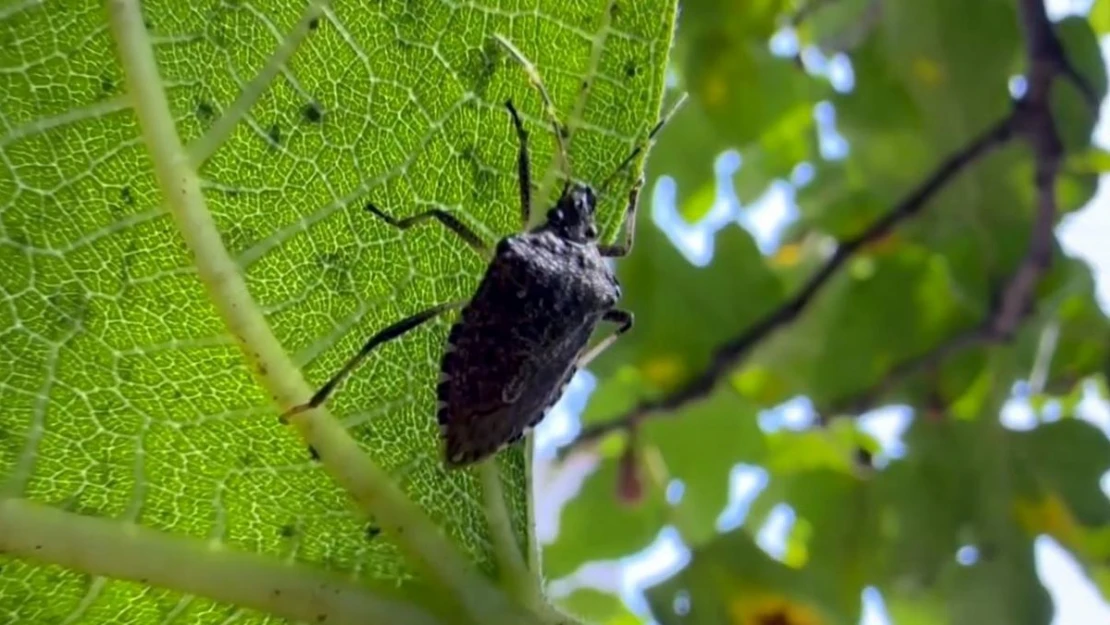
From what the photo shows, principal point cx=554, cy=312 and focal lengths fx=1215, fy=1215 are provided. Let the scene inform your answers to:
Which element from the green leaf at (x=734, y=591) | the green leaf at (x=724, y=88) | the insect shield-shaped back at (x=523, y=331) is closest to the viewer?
the insect shield-shaped back at (x=523, y=331)

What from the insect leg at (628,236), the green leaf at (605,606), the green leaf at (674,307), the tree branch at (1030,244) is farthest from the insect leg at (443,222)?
the green leaf at (605,606)

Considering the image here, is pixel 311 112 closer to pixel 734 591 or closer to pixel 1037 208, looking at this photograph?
pixel 734 591

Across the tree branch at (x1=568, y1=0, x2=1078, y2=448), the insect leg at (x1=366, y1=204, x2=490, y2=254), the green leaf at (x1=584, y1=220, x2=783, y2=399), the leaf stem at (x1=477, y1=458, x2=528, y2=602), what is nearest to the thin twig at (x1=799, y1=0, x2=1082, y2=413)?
the tree branch at (x1=568, y1=0, x2=1078, y2=448)

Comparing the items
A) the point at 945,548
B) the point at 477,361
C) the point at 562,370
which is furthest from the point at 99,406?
the point at 945,548

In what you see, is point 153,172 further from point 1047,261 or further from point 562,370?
point 1047,261

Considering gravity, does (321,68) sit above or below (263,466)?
above

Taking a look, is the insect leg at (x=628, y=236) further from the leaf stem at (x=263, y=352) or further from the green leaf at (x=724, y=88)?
the green leaf at (x=724, y=88)
